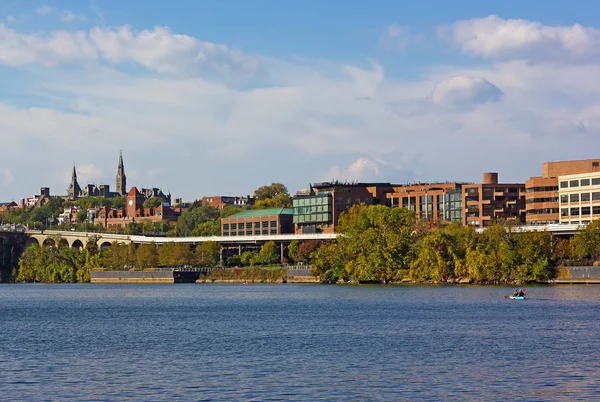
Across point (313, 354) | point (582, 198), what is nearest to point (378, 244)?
point (582, 198)

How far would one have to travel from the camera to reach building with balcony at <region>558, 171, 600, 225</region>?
7584 inches

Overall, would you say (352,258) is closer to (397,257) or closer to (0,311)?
(397,257)

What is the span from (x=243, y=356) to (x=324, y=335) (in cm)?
1279

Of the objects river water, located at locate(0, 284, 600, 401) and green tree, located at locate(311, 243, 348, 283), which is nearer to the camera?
river water, located at locate(0, 284, 600, 401)

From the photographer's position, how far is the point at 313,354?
5906cm

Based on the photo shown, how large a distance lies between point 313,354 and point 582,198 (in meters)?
147

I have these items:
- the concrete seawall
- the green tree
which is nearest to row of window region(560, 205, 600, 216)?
the concrete seawall

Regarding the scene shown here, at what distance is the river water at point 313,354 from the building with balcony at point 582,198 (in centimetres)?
9493

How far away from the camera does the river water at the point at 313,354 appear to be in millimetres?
45906

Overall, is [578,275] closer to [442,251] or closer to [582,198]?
[442,251]

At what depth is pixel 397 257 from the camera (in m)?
161

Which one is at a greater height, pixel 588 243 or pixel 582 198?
pixel 582 198

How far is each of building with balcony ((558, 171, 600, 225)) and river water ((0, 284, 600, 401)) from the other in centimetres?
9493

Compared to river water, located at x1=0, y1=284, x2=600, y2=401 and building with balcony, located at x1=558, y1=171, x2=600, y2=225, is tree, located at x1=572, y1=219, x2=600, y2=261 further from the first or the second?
river water, located at x1=0, y1=284, x2=600, y2=401
